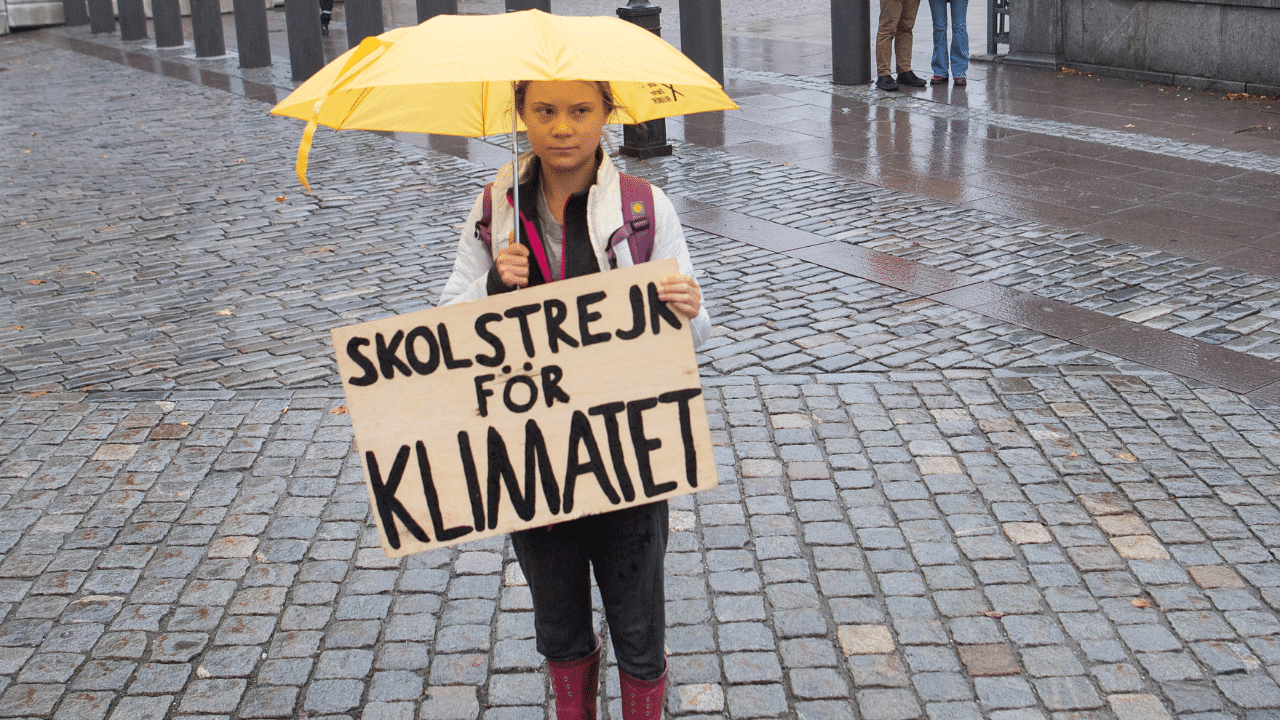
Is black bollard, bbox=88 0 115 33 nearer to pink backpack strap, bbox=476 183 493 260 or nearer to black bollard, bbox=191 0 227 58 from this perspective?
black bollard, bbox=191 0 227 58

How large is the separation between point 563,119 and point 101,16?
22593 mm

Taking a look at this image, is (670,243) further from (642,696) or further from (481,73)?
(642,696)

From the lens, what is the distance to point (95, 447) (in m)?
4.83

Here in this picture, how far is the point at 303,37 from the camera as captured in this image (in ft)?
47.9

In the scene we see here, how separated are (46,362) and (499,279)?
4.18 metres

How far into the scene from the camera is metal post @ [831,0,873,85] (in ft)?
39.8

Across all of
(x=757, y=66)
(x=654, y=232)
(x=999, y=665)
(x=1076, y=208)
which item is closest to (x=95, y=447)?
(x=654, y=232)

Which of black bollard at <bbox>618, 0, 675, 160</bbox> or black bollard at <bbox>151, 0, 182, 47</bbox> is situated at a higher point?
black bollard at <bbox>151, 0, 182, 47</bbox>

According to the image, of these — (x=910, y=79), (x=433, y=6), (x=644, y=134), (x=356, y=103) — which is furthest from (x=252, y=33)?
(x=356, y=103)

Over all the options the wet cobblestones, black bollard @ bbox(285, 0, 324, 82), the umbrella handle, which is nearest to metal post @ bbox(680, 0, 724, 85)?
the wet cobblestones

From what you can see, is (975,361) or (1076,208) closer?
(975,361)

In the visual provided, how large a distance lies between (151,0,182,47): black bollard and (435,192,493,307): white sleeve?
60.1 feet

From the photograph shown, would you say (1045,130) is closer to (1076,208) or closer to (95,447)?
(1076,208)

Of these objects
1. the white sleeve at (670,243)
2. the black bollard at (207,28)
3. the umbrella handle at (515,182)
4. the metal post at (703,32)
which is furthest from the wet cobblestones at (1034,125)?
the black bollard at (207,28)
